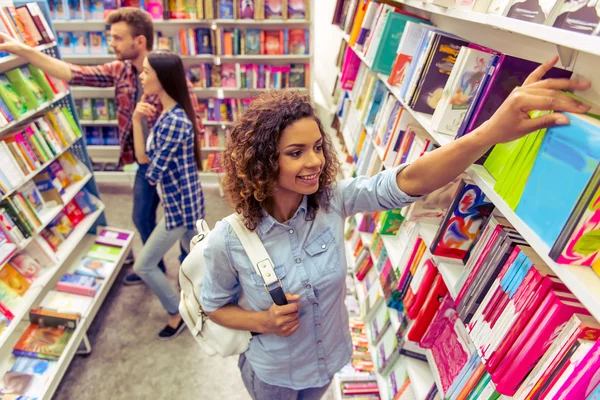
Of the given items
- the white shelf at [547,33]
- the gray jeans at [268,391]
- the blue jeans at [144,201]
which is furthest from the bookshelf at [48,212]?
the white shelf at [547,33]

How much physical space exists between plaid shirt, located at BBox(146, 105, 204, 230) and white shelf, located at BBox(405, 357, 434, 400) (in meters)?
1.39

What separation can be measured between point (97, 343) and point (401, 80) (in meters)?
2.40

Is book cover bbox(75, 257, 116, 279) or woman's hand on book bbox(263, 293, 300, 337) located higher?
woman's hand on book bbox(263, 293, 300, 337)

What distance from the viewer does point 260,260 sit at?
41.3 inches

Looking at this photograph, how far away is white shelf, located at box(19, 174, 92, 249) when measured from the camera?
81.9 inches

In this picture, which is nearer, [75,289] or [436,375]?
[436,375]

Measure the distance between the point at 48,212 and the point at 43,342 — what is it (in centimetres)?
76

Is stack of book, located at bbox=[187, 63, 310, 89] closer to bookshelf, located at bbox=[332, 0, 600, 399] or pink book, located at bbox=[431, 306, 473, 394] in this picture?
bookshelf, located at bbox=[332, 0, 600, 399]

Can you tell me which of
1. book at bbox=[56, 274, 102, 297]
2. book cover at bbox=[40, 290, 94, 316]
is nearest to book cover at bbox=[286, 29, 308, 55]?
book at bbox=[56, 274, 102, 297]

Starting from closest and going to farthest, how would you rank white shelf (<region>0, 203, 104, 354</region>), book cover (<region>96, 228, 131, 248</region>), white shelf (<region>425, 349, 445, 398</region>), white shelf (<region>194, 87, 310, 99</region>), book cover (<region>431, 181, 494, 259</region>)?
1. book cover (<region>431, 181, 494, 259</region>)
2. white shelf (<region>425, 349, 445, 398</region>)
3. white shelf (<region>0, 203, 104, 354</region>)
4. book cover (<region>96, 228, 131, 248</region>)
5. white shelf (<region>194, 87, 310, 99</region>)

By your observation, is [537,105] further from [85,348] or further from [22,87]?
[85,348]

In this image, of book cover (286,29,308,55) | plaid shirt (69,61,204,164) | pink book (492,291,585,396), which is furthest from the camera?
book cover (286,29,308,55)

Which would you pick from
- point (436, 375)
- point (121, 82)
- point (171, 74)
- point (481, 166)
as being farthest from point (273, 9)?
point (436, 375)

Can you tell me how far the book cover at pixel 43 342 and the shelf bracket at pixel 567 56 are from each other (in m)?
2.58
